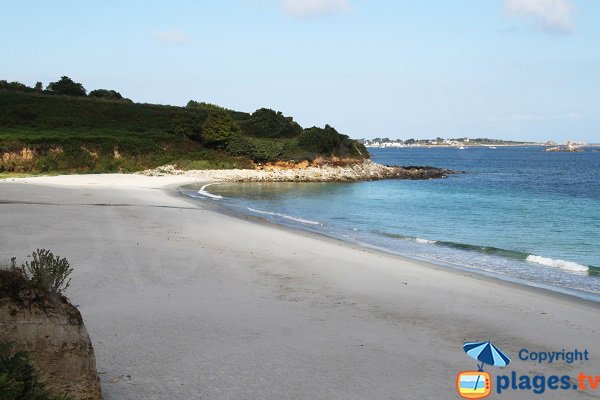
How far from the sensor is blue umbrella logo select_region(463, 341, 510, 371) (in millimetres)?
6738

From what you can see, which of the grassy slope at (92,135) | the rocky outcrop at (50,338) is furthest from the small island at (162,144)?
the rocky outcrop at (50,338)

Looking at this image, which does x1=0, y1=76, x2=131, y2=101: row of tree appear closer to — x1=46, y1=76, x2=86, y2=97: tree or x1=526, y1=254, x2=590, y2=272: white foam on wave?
x1=46, y1=76, x2=86, y2=97: tree

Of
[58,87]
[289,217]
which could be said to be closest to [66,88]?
[58,87]

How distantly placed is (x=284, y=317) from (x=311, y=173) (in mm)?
47226

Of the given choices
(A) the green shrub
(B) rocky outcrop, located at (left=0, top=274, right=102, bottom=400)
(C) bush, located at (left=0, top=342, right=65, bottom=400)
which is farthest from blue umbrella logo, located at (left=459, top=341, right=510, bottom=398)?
(A) the green shrub

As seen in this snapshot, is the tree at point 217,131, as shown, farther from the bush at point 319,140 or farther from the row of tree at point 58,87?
the row of tree at point 58,87

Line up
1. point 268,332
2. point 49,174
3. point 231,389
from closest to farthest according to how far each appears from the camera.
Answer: point 231,389
point 268,332
point 49,174

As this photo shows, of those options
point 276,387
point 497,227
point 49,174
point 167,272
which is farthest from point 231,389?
point 49,174

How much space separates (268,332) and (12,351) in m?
3.75

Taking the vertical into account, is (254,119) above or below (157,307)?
above

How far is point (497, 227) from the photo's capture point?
23875mm

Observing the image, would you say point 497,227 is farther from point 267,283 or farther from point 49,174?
point 49,174

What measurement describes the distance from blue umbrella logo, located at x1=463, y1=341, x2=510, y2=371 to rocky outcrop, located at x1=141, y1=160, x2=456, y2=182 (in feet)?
138

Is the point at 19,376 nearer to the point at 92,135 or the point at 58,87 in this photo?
the point at 92,135
